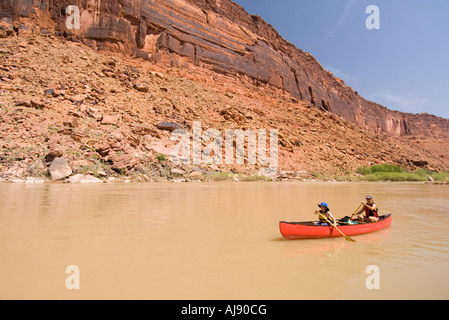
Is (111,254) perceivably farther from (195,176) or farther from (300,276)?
(195,176)

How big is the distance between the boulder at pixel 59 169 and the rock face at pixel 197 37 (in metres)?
19.9

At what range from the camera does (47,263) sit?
12.4ft

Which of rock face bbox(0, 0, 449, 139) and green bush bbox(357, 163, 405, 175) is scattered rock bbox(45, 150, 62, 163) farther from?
green bush bbox(357, 163, 405, 175)

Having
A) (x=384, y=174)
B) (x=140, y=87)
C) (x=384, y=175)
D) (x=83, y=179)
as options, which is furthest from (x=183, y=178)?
(x=384, y=174)

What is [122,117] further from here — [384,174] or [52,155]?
[384,174]

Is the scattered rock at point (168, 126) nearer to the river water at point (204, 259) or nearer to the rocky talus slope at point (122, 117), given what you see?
the rocky talus slope at point (122, 117)

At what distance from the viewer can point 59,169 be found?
16531mm

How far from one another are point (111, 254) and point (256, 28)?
173ft

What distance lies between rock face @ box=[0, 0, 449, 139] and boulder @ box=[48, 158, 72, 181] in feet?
65.2

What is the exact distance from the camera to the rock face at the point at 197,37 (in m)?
31.9

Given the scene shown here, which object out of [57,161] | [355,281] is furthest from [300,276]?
[57,161]

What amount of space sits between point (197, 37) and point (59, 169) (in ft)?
91.8

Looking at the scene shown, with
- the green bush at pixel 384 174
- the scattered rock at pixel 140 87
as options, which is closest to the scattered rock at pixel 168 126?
the scattered rock at pixel 140 87

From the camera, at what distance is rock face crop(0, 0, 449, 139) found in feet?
105
